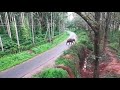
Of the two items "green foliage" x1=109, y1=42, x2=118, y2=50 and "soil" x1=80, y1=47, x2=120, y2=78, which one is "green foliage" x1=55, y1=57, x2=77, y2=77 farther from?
"green foliage" x1=109, y1=42, x2=118, y2=50

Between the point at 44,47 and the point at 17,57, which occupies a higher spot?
the point at 44,47

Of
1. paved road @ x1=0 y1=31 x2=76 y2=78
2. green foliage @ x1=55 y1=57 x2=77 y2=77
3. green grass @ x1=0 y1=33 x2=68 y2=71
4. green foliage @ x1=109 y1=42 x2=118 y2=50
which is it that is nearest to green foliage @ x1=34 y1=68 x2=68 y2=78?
paved road @ x1=0 y1=31 x2=76 y2=78

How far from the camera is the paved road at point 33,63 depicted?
5989 millimetres

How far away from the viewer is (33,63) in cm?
746

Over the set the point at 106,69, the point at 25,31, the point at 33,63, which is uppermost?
the point at 25,31

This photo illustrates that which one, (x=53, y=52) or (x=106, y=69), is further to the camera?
(x=53, y=52)

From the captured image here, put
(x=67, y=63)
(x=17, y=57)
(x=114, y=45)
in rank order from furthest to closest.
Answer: (x=114, y=45) < (x=17, y=57) < (x=67, y=63)

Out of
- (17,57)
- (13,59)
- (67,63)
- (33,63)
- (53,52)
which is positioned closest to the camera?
(67,63)

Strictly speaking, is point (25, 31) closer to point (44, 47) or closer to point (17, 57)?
point (44, 47)

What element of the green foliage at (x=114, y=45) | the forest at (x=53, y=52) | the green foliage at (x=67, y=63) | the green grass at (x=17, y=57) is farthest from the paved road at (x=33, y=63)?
the green foliage at (x=114, y=45)

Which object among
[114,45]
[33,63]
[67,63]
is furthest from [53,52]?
[114,45]

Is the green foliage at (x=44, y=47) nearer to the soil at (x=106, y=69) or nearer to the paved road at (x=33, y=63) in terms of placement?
the paved road at (x=33, y=63)
